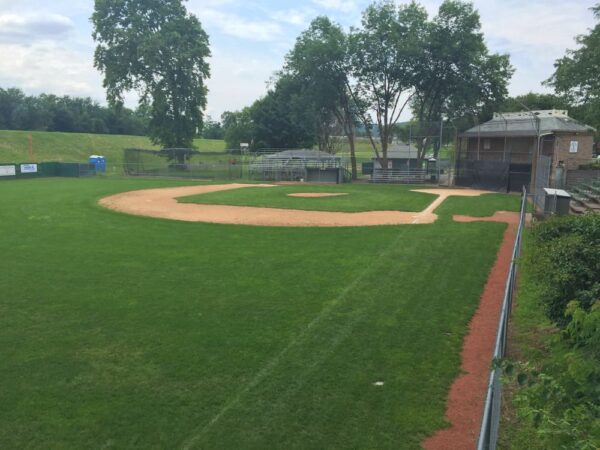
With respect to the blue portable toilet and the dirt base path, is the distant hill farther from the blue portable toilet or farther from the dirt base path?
the dirt base path

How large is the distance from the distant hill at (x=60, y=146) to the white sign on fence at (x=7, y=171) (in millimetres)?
19219

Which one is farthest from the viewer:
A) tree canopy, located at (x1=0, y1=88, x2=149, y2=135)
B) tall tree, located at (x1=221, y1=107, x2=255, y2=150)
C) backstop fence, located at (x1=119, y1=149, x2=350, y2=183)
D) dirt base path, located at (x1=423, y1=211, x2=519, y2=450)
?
tree canopy, located at (x1=0, y1=88, x2=149, y2=135)

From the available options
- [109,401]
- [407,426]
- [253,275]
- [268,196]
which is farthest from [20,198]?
[407,426]

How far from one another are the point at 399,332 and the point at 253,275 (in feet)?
13.3

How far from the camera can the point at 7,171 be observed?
39.8 meters

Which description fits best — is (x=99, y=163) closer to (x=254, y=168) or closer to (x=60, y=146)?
(x=60, y=146)

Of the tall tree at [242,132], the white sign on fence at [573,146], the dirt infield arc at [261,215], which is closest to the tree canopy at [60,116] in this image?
the tall tree at [242,132]

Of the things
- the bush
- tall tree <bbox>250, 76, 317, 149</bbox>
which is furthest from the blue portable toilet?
the bush

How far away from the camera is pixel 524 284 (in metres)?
9.73

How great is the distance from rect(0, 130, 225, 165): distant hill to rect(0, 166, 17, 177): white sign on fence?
1922 cm

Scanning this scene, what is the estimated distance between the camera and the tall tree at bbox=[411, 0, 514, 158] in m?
37.5

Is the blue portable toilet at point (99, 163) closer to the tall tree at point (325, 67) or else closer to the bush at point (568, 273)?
the tall tree at point (325, 67)

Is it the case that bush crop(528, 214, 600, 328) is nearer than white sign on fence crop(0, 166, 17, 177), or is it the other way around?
bush crop(528, 214, 600, 328)

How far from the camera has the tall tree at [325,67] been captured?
3981 cm
